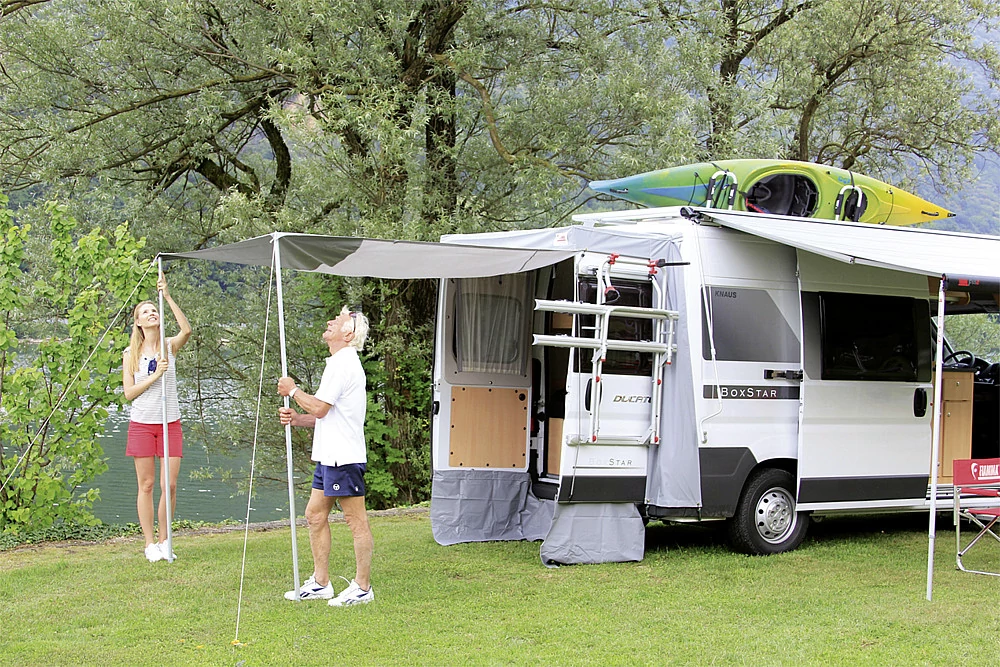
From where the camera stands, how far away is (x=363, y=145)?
1243cm

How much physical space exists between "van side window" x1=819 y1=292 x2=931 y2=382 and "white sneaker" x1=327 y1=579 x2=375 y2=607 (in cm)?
370

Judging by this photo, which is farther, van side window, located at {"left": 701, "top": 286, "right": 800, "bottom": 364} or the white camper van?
van side window, located at {"left": 701, "top": 286, "right": 800, "bottom": 364}

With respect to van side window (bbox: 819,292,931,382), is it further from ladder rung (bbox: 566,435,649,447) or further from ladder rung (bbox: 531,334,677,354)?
ladder rung (bbox: 566,435,649,447)

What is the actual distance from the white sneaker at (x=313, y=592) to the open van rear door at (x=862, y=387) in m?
3.51

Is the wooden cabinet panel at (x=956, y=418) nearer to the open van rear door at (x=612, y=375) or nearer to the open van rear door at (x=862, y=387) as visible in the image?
the open van rear door at (x=862, y=387)

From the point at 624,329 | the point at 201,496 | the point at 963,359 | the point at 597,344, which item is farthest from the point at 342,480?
the point at 201,496

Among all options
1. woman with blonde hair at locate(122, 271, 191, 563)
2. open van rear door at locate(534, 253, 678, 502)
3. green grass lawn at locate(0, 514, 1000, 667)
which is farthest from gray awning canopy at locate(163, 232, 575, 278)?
green grass lawn at locate(0, 514, 1000, 667)

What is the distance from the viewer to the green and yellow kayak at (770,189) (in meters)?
8.60

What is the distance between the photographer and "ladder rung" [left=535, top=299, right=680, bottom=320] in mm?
7208

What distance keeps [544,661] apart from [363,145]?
807cm

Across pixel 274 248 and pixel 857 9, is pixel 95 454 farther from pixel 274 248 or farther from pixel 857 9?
pixel 857 9

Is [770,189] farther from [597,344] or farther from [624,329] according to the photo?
[597,344]

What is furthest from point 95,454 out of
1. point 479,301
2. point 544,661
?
point 544,661

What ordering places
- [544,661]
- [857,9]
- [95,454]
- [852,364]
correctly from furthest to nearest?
1. [857,9]
2. [95,454]
3. [852,364]
4. [544,661]
